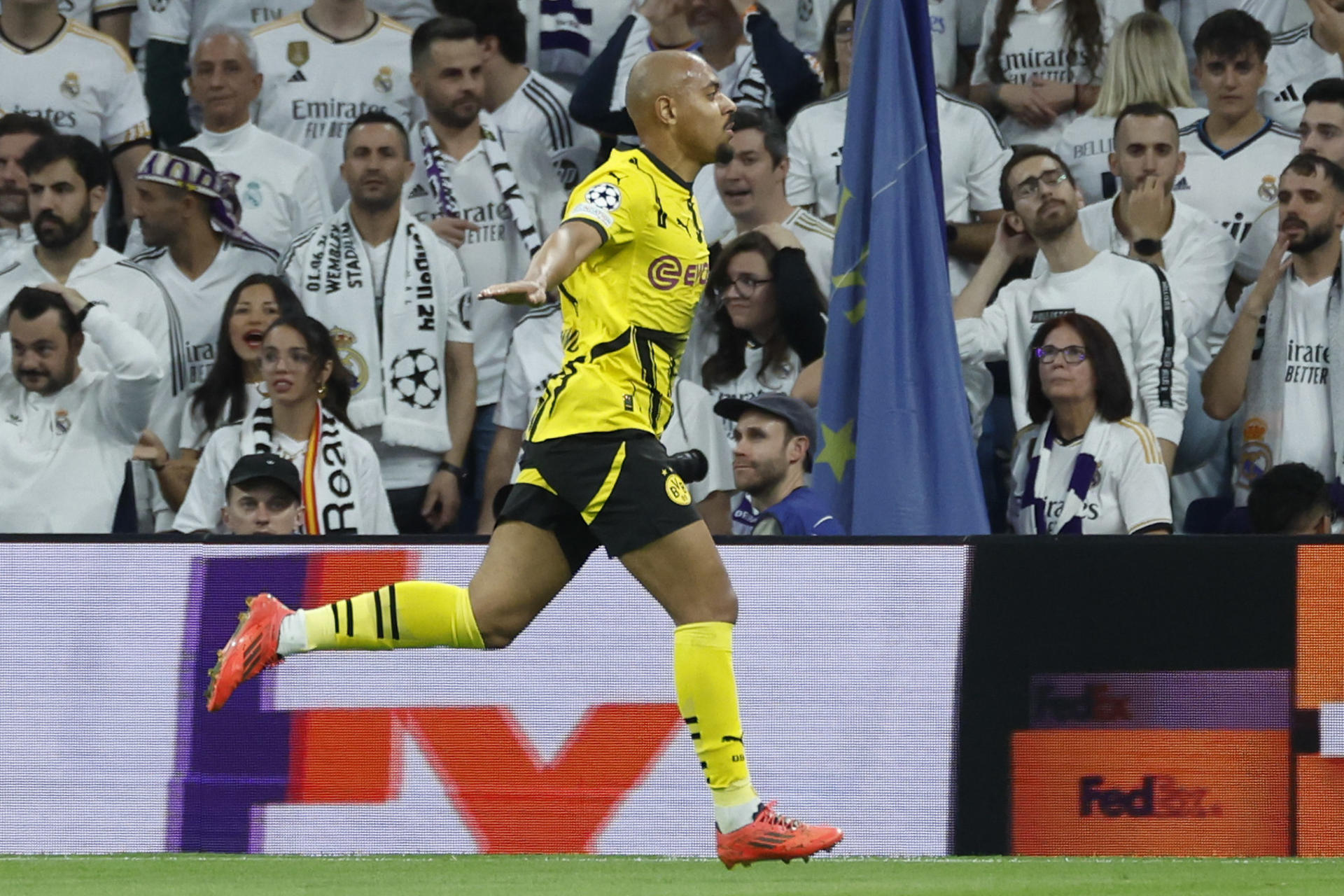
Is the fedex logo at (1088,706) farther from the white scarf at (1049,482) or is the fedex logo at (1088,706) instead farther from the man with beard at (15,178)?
the man with beard at (15,178)

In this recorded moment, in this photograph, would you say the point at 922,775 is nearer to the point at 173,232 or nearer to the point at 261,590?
the point at 261,590

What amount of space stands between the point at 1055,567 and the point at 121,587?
319 centimetres

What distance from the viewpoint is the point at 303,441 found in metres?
7.69

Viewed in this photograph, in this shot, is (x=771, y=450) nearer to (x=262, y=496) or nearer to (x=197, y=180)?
(x=262, y=496)

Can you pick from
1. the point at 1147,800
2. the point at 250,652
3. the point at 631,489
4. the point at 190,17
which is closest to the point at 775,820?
the point at 631,489

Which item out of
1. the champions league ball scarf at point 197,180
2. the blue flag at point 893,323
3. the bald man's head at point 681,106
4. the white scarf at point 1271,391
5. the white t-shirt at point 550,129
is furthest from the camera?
the white t-shirt at point 550,129

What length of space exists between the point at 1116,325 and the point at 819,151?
5.93 feet

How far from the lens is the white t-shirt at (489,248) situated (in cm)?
877

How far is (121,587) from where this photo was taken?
6.37 metres

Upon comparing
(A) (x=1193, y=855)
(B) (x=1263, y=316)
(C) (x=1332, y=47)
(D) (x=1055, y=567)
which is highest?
(C) (x=1332, y=47)

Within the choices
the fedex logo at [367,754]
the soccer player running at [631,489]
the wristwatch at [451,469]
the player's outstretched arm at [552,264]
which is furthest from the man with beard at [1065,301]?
the player's outstretched arm at [552,264]

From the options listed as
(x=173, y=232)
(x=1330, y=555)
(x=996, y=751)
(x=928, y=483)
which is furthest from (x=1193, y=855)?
(x=173, y=232)

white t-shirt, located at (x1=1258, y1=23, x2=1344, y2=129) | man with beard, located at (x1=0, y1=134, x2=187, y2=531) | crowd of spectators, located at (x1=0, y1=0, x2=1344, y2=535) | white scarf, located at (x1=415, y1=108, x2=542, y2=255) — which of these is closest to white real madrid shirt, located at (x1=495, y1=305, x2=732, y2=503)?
crowd of spectators, located at (x1=0, y1=0, x2=1344, y2=535)

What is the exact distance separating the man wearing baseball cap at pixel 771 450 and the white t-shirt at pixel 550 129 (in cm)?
253
